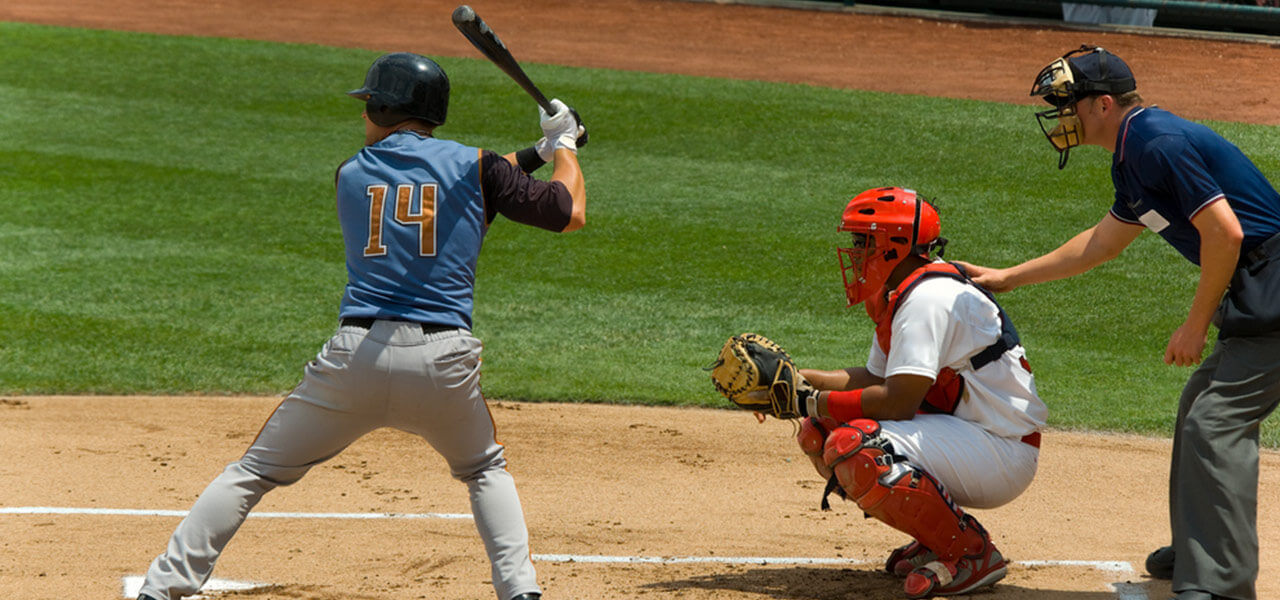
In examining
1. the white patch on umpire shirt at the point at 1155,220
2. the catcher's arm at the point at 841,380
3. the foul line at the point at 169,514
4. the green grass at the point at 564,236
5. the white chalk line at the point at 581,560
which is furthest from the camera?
the green grass at the point at 564,236

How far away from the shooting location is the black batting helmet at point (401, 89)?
395cm

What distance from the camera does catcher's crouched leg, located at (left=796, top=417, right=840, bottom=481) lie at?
445cm

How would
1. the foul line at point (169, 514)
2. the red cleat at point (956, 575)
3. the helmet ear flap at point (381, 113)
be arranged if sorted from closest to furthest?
the helmet ear flap at point (381, 113)
the red cleat at point (956, 575)
the foul line at point (169, 514)

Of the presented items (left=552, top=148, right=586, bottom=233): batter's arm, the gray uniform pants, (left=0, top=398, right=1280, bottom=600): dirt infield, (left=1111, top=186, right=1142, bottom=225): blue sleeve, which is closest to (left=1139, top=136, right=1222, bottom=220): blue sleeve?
(left=1111, top=186, right=1142, bottom=225): blue sleeve

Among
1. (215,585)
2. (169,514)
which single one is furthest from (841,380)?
(169,514)

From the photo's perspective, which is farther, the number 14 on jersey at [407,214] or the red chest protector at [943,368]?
the red chest protector at [943,368]

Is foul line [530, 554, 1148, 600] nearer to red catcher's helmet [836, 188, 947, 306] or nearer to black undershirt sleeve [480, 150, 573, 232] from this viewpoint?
red catcher's helmet [836, 188, 947, 306]

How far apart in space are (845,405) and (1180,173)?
4.20 ft

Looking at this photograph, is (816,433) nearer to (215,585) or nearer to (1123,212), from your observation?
(1123,212)

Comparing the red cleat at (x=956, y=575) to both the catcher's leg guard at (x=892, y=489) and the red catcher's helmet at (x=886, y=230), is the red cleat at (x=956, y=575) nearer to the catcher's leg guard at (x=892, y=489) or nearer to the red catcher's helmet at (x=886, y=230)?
the catcher's leg guard at (x=892, y=489)

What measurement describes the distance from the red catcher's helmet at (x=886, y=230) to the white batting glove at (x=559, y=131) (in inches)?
38.4

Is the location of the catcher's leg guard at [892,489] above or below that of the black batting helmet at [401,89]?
below

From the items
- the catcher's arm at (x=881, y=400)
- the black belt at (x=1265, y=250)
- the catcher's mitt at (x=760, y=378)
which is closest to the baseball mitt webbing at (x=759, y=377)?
the catcher's mitt at (x=760, y=378)

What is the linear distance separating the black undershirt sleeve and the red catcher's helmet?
106cm
